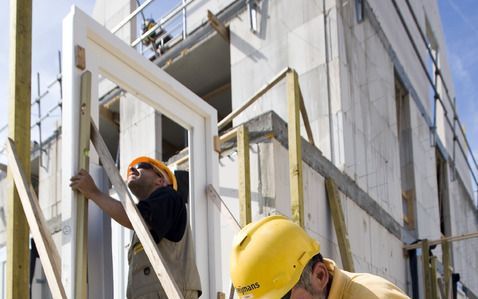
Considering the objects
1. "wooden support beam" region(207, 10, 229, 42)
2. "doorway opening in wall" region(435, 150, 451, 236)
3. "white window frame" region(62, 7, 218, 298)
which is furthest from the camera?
"doorway opening in wall" region(435, 150, 451, 236)

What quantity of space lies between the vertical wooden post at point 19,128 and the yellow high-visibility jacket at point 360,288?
1.84m

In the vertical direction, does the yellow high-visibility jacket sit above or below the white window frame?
below

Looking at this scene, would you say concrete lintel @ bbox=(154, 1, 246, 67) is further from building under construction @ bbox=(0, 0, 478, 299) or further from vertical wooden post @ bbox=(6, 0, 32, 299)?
vertical wooden post @ bbox=(6, 0, 32, 299)

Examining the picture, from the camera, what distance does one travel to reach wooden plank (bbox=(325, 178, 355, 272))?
671cm

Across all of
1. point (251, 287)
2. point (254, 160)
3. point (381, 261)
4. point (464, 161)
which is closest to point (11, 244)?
point (251, 287)

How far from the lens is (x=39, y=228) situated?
3.28 metres

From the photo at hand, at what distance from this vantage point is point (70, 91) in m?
3.62

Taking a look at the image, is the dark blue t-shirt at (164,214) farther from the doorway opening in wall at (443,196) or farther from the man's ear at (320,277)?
the doorway opening in wall at (443,196)

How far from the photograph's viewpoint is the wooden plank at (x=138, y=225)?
118 inches

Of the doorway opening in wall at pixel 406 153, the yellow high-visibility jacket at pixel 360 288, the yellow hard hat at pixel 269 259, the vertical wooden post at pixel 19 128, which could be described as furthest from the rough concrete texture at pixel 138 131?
the yellow high-visibility jacket at pixel 360 288

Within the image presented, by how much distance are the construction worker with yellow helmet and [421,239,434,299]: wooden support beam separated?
7.22 m

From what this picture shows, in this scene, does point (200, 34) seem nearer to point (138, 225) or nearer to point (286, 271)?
point (138, 225)

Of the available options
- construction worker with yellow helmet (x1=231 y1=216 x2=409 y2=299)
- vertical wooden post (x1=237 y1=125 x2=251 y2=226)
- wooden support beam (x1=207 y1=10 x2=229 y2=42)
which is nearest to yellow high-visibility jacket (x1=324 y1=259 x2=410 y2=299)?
construction worker with yellow helmet (x1=231 y1=216 x2=409 y2=299)

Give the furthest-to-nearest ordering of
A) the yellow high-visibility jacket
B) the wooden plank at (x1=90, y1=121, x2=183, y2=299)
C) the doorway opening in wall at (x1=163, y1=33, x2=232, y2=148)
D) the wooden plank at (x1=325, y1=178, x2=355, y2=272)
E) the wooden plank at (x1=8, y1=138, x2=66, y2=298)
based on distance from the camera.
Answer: the doorway opening in wall at (x1=163, y1=33, x2=232, y2=148), the wooden plank at (x1=325, y1=178, x2=355, y2=272), the wooden plank at (x1=8, y1=138, x2=66, y2=298), the wooden plank at (x1=90, y1=121, x2=183, y2=299), the yellow high-visibility jacket
